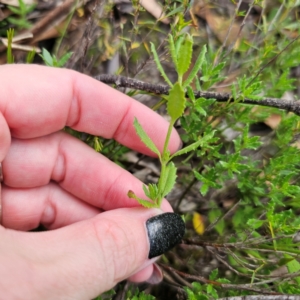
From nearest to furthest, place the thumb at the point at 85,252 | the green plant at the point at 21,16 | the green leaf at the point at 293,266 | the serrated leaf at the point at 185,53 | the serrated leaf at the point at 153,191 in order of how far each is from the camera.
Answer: the serrated leaf at the point at 185,53 → the thumb at the point at 85,252 → the serrated leaf at the point at 153,191 → the green leaf at the point at 293,266 → the green plant at the point at 21,16

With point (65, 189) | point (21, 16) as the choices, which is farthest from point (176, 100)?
point (21, 16)

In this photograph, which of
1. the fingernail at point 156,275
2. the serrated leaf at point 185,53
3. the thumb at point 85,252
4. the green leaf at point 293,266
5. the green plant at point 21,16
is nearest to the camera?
the serrated leaf at point 185,53

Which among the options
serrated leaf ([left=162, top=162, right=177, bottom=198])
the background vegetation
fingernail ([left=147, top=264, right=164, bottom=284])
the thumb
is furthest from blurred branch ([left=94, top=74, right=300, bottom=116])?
fingernail ([left=147, top=264, right=164, bottom=284])

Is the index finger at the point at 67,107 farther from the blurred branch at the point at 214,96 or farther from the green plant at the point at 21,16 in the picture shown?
the green plant at the point at 21,16

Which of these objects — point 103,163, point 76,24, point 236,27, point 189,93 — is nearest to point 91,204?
point 103,163

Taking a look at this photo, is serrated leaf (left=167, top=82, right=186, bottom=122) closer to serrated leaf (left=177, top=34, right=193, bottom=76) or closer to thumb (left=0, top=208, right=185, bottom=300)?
serrated leaf (left=177, top=34, right=193, bottom=76)

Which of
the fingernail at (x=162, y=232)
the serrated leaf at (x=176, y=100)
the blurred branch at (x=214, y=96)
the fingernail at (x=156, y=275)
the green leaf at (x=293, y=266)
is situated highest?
the serrated leaf at (x=176, y=100)

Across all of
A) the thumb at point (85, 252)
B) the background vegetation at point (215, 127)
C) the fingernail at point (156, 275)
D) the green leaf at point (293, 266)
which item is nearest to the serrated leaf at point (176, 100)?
the background vegetation at point (215, 127)
